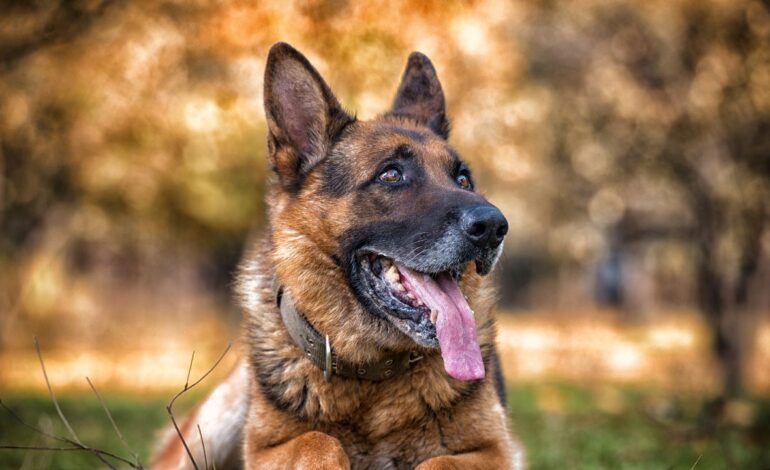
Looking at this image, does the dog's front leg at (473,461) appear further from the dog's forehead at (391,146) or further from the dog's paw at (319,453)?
the dog's forehead at (391,146)

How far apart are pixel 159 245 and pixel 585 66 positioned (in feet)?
48.0

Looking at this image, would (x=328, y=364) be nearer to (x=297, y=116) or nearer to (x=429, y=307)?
(x=429, y=307)

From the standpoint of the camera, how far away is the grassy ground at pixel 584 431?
599cm

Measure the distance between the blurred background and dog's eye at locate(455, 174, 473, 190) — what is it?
704 mm

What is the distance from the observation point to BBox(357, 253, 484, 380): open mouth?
3630 millimetres

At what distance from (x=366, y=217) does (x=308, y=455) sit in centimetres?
120

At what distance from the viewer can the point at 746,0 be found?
9844 mm

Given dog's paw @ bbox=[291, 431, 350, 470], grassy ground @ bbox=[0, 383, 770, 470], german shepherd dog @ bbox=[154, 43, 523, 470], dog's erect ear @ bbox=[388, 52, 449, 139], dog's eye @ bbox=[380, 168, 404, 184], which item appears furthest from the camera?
grassy ground @ bbox=[0, 383, 770, 470]

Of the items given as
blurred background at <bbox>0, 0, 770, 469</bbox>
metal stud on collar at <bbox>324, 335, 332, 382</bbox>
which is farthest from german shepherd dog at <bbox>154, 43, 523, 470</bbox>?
blurred background at <bbox>0, 0, 770, 469</bbox>

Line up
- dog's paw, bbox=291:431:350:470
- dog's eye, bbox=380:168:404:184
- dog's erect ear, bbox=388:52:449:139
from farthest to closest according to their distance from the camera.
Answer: dog's erect ear, bbox=388:52:449:139 → dog's eye, bbox=380:168:404:184 → dog's paw, bbox=291:431:350:470

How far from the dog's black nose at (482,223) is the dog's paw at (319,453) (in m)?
1.13

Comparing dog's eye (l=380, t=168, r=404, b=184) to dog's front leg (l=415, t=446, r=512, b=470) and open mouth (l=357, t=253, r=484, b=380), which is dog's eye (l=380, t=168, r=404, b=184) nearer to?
open mouth (l=357, t=253, r=484, b=380)

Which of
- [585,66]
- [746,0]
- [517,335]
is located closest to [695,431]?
[746,0]

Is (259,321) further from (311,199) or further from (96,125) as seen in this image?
(96,125)
